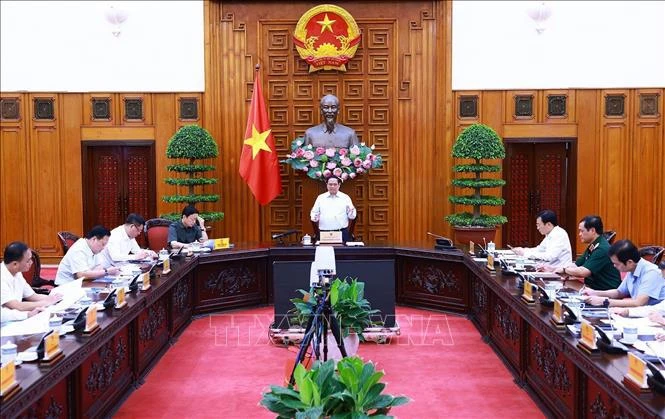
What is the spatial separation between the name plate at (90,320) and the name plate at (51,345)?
0.40 metres

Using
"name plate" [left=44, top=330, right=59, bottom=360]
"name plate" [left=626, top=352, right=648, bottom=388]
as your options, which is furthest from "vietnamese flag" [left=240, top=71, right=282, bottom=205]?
"name plate" [left=626, top=352, right=648, bottom=388]

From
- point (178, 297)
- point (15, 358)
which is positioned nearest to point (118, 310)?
point (15, 358)

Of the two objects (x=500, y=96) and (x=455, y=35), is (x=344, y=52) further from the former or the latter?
(x=500, y=96)

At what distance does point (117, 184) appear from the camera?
32.9 ft

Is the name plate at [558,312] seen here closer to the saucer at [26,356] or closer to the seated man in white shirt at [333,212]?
the saucer at [26,356]

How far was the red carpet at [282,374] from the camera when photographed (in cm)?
462

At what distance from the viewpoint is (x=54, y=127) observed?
9.86 meters

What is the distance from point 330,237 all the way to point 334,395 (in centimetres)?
507

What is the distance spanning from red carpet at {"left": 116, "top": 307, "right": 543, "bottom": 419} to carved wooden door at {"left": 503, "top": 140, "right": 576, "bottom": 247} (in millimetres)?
3345

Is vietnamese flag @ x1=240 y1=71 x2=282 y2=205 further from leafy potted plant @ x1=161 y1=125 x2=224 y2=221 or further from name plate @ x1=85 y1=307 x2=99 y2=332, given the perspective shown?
name plate @ x1=85 y1=307 x2=99 y2=332

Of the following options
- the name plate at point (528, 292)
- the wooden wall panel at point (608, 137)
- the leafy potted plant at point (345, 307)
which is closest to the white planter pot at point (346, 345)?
the leafy potted plant at point (345, 307)

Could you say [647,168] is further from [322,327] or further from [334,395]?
[334,395]

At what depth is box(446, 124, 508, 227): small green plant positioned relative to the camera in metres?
8.80

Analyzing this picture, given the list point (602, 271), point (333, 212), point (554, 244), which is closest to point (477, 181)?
point (333, 212)
